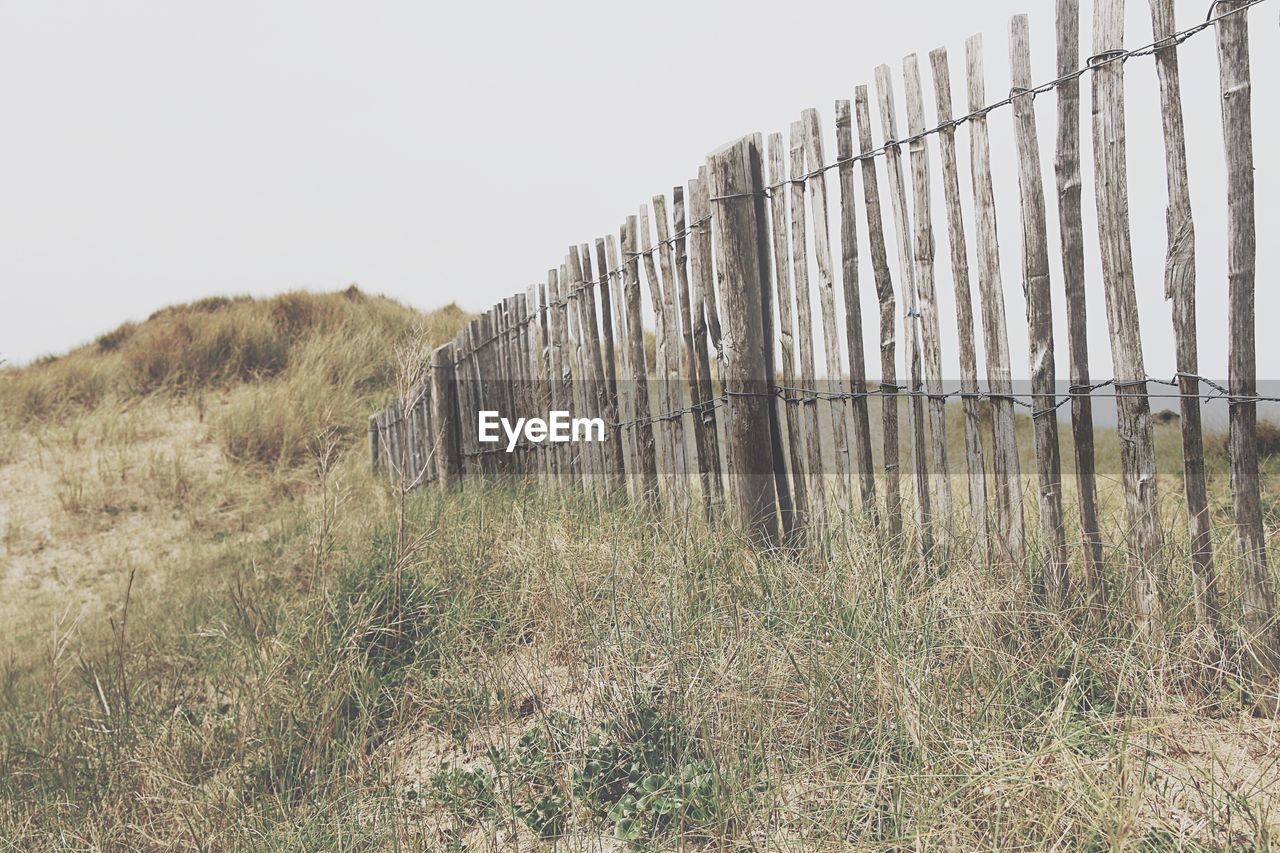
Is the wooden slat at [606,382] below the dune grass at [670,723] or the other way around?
the other way around

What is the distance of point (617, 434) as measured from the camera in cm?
508

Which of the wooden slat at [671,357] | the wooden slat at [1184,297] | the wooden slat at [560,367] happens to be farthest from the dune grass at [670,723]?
the wooden slat at [560,367]

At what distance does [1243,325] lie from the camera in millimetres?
2605

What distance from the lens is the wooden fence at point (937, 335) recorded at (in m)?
2.68

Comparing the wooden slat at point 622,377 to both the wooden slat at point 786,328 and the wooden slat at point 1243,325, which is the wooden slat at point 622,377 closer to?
the wooden slat at point 786,328

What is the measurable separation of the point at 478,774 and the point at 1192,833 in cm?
181

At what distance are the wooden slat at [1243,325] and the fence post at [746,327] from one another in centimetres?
173

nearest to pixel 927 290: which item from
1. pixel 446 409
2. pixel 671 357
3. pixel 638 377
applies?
pixel 671 357

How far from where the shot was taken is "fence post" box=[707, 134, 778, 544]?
3945 millimetres

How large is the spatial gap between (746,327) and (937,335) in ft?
3.03

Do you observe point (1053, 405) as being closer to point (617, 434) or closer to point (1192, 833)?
point (1192, 833)

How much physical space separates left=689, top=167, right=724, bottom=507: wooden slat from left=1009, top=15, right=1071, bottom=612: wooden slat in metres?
1.50

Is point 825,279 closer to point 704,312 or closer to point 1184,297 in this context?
point 704,312

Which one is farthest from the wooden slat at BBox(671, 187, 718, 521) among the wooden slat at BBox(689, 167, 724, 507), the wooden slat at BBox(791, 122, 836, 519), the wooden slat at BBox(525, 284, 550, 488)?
the wooden slat at BBox(525, 284, 550, 488)
